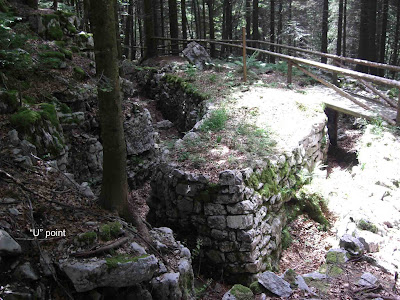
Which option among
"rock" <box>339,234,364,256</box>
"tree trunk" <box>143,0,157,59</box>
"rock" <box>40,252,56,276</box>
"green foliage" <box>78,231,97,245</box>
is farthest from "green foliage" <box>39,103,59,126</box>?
"tree trunk" <box>143,0,157,59</box>

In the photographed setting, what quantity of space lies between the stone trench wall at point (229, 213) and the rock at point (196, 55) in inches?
346

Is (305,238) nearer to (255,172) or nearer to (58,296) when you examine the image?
(255,172)

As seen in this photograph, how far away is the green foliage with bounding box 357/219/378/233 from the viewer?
5.58 meters

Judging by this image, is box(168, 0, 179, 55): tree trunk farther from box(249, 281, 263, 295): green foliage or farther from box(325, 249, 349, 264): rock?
box(249, 281, 263, 295): green foliage

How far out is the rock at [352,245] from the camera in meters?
5.16

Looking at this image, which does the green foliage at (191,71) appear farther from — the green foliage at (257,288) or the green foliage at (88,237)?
the green foliage at (88,237)

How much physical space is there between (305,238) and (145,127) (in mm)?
4481

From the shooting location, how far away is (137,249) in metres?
3.95

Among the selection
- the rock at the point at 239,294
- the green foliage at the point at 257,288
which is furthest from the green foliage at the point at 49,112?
the green foliage at the point at 257,288

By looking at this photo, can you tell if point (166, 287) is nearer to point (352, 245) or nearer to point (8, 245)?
point (8, 245)

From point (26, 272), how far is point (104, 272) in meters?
0.69

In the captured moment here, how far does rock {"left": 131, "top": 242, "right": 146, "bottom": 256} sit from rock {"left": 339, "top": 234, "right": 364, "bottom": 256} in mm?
3179

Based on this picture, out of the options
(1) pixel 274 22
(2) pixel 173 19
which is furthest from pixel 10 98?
(1) pixel 274 22

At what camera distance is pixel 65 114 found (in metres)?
6.84
